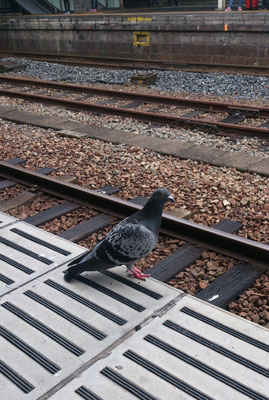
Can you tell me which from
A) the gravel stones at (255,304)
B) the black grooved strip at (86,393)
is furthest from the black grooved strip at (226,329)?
the black grooved strip at (86,393)

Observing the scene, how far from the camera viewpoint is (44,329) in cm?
322

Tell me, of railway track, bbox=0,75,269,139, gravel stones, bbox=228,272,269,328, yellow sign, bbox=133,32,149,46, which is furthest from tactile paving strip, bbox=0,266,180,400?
yellow sign, bbox=133,32,149,46

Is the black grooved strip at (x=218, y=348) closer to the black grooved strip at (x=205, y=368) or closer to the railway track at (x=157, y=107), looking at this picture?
the black grooved strip at (x=205, y=368)

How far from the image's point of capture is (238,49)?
15195 millimetres

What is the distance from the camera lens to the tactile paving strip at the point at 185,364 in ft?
8.79

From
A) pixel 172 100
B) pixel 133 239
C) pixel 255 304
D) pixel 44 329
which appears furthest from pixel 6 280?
pixel 172 100

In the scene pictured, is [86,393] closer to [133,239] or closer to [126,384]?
[126,384]

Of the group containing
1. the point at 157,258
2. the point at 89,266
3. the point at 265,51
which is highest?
the point at 265,51

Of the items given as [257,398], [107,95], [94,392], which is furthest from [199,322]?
[107,95]

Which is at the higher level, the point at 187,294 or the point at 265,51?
the point at 265,51

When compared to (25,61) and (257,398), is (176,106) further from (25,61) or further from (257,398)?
(25,61)

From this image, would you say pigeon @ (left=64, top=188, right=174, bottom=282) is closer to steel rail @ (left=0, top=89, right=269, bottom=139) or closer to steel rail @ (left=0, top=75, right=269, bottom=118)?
steel rail @ (left=0, top=89, right=269, bottom=139)

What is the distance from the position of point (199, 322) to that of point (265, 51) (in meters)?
13.2

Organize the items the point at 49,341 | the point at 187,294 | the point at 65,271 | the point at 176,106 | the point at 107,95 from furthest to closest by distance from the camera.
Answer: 1. the point at 107,95
2. the point at 176,106
3. the point at 65,271
4. the point at 187,294
5. the point at 49,341
